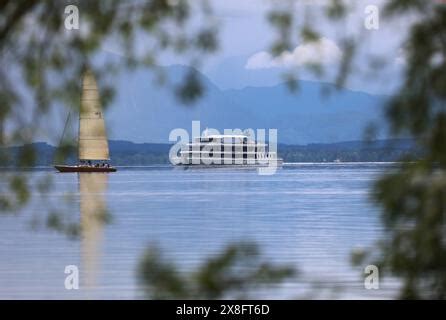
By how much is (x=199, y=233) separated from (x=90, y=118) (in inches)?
59.8

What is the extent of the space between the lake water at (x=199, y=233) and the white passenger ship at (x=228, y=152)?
0.48 feet

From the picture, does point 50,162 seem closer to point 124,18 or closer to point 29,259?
point 124,18

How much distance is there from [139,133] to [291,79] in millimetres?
690

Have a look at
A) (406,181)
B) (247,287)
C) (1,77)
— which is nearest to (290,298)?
(247,287)

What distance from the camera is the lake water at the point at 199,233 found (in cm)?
252

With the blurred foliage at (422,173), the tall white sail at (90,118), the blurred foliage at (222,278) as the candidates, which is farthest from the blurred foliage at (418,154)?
the tall white sail at (90,118)

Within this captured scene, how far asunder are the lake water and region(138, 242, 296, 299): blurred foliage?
0.04 meters

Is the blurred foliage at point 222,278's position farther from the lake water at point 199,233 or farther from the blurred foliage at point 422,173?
the blurred foliage at point 422,173

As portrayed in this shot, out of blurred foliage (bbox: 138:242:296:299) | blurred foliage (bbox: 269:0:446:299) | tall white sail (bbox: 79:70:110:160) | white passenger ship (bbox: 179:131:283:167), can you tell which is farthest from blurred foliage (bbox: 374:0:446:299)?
tall white sail (bbox: 79:70:110:160)

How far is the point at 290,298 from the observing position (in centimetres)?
234

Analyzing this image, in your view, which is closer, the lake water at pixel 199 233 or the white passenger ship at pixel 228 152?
the lake water at pixel 199 233

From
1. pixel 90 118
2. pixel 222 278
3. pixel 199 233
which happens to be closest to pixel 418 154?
pixel 222 278

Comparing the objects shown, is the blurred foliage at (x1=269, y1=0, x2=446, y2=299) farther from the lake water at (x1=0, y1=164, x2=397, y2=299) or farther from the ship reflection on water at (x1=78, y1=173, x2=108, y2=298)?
the ship reflection on water at (x1=78, y1=173, x2=108, y2=298)

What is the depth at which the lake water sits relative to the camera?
2.52 m
